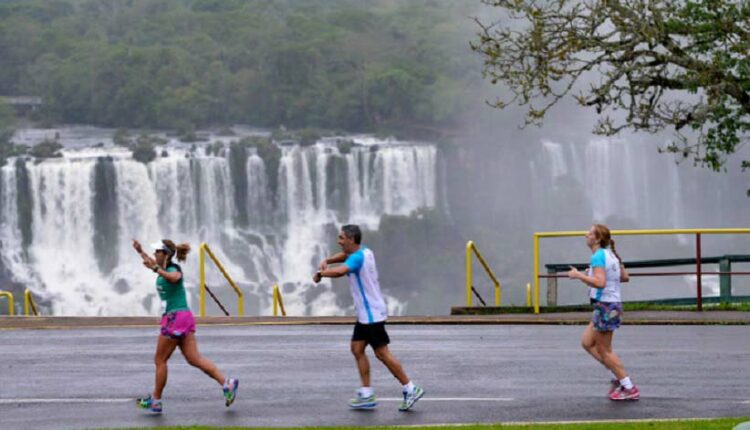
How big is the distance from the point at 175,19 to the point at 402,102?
37.3 meters

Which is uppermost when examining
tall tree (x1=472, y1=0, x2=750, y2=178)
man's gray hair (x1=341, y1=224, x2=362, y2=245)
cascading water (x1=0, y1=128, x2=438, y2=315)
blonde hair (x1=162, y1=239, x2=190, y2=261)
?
tall tree (x1=472, y1=0, x2=750, y2=178)

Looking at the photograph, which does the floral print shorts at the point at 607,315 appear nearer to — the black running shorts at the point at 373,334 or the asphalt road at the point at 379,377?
the asphalt road at the point at 379,377

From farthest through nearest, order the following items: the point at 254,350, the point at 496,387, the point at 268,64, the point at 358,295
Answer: the point at 268,64 → the point at 254,350 → the point at 496,387 → the point at 358,295

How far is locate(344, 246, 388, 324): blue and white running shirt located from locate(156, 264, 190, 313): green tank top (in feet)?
4.80

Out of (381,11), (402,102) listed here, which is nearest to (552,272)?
(402,102)

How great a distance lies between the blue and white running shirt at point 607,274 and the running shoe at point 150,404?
396 cm

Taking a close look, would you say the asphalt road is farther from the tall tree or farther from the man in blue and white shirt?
the tall tree

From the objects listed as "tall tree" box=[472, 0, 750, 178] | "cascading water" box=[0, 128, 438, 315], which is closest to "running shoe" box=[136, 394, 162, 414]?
"tall tree" box=[472, 0, 750, 178]

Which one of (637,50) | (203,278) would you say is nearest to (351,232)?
(637,50)

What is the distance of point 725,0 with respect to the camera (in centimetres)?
2494

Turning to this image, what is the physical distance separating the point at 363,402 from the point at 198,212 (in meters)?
97.8

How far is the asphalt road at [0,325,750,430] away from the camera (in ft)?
43.6

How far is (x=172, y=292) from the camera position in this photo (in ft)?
43.6

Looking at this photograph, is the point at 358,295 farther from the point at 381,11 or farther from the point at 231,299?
the point at 381,11
